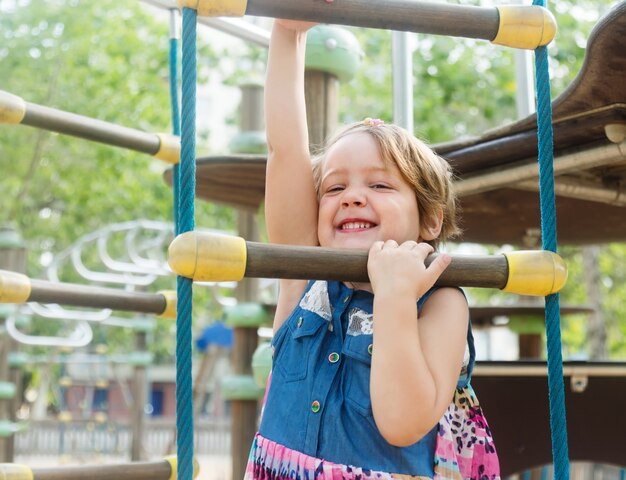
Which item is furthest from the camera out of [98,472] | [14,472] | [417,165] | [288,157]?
[98,472]

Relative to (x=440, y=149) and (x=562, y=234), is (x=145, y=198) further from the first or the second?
A: (x=440, y=149)

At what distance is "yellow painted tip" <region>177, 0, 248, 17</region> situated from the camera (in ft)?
4.87

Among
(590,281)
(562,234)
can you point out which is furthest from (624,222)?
(590,281)

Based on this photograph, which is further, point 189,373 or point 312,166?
point 312,166

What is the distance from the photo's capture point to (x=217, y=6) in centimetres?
150

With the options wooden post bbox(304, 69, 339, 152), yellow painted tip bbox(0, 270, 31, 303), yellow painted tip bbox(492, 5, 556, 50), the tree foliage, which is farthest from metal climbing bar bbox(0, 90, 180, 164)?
the tree foliage

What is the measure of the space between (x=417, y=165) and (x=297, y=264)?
45 centimetres

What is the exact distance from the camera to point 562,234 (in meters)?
3.77

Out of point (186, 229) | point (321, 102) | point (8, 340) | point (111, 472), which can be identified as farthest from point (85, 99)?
point (186, 229)

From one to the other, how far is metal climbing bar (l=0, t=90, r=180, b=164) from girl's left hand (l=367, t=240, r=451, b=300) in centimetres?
126

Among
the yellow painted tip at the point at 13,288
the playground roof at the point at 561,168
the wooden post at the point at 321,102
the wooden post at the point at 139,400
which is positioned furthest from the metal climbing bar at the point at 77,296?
the wooden post at the point at 139,400

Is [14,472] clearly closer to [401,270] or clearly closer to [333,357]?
[333,357]

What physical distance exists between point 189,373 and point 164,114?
40.9 feet

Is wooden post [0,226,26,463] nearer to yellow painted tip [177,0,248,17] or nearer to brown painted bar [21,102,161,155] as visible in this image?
brown painted bar [21,102,161,155]
